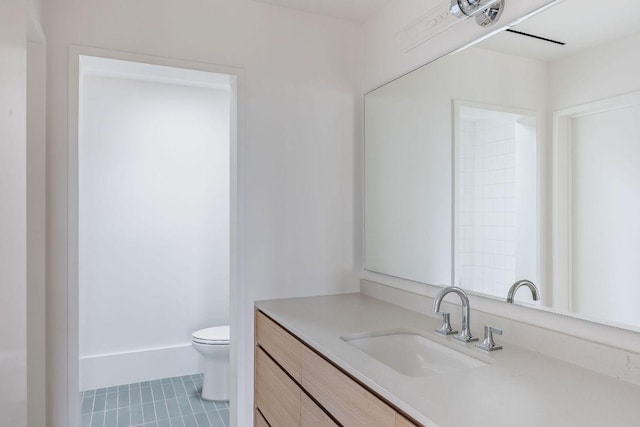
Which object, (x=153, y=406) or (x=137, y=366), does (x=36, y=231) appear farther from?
(x=137, y=366)

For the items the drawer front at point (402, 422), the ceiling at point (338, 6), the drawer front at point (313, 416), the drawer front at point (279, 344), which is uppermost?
the ceiling at point (338, 6)

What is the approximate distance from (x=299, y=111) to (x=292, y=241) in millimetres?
700

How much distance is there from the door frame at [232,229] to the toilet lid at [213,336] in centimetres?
66

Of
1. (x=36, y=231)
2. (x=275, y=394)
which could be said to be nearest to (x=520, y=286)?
(x=275, y=394)

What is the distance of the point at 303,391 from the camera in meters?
1.57

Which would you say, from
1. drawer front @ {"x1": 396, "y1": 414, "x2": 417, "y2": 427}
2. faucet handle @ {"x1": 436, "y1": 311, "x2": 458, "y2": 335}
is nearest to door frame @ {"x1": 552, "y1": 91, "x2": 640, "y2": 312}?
faucet handle @ {"x1": 436, "y1": 311, "x2": 458, "y2": 335}

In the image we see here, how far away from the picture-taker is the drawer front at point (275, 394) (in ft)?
5.41

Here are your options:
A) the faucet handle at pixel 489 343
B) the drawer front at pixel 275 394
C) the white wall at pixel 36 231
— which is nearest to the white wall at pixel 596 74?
the faucet handle at pixel 489 343

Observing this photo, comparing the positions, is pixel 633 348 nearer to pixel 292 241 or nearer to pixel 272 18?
pixel 292 241

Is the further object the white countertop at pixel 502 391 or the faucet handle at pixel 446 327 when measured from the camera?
the faucet handle at pixel 446 327

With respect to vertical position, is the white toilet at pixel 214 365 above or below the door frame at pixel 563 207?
below

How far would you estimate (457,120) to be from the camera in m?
1.80

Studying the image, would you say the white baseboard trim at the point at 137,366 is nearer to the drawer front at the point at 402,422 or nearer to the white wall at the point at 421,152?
the white wall at the point at 421,152

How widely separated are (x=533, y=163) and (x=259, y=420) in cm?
170
